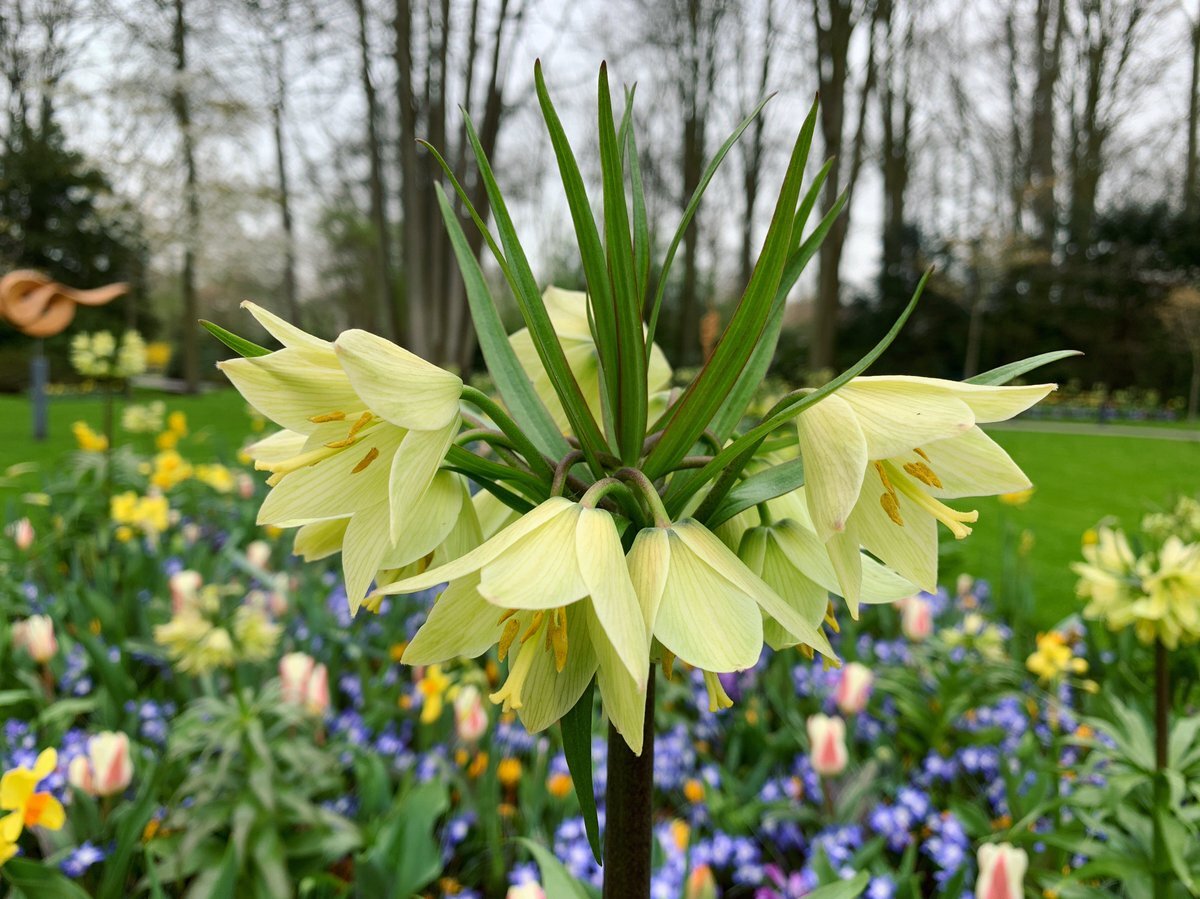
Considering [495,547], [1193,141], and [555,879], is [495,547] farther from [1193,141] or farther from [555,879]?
→ [1193,141]

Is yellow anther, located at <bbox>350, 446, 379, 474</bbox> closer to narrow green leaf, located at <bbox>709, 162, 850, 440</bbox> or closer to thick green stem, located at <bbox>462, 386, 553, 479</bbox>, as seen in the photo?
thick green stem, located at <bbox>462, 386, 553, 479</bbox>

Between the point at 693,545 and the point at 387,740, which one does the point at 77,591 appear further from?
the point at 693,545

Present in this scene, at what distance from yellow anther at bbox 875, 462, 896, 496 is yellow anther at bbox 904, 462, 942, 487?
0.02 metres

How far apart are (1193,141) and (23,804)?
19140 millimetres

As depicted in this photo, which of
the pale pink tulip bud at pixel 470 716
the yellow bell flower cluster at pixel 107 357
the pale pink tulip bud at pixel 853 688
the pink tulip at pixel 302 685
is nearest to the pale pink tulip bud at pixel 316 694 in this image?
the pink tulip at pixel 302 685

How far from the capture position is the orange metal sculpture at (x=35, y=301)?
3.57ft

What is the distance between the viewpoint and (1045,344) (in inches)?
571

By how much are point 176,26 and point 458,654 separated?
48.9 feet

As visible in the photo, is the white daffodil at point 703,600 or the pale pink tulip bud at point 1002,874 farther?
the pale pink tulip bud at point 1002,874

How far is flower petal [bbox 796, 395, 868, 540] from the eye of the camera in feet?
1.52

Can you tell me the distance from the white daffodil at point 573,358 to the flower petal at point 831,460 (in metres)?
0.24

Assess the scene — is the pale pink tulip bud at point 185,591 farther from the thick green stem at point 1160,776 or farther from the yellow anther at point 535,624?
the thick green stem at point 1160,776

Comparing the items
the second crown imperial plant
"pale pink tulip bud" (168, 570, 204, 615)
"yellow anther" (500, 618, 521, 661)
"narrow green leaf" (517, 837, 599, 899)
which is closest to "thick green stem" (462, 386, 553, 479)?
the second crown imperial plant

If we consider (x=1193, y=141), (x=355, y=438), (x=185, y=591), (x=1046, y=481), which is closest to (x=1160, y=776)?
(x=355, y=438)
